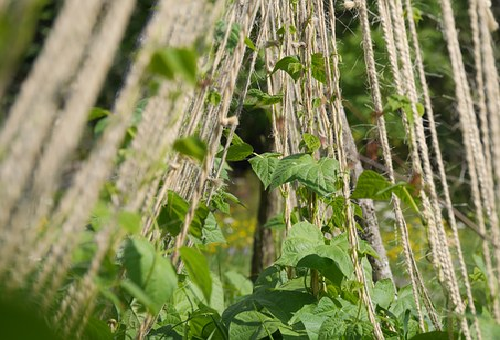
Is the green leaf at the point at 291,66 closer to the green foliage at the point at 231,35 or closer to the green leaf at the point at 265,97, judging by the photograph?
the green leaf at the point at 265,97

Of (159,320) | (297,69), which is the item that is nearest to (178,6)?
(297,69)

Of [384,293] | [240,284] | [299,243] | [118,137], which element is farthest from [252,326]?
[240,284]

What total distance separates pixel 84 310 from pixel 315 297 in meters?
0.85

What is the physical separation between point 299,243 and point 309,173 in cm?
18

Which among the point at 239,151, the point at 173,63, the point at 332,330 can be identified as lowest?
the point at 332,330

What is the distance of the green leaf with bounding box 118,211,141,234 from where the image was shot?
39.6 inches

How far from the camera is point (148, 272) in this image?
1.15 meters

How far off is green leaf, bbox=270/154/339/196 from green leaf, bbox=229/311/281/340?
0.33 metres

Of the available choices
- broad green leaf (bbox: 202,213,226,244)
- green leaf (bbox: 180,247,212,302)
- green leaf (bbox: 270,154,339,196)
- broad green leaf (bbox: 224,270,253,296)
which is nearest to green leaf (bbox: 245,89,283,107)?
green leaf (bbox: 270,154,339,196)

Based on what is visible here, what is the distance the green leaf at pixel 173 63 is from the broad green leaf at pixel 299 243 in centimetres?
86

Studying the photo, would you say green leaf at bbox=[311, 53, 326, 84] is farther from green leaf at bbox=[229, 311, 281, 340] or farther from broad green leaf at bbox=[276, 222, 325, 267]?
green leaf at bbox=[229, 311, 281, 340]

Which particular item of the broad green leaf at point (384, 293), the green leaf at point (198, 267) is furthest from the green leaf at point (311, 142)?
the green leaf at point (198, 267)

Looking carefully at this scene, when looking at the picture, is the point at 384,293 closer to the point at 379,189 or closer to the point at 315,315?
the point at 315,315

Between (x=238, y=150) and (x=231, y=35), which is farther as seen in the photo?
(x=238, y=150)
